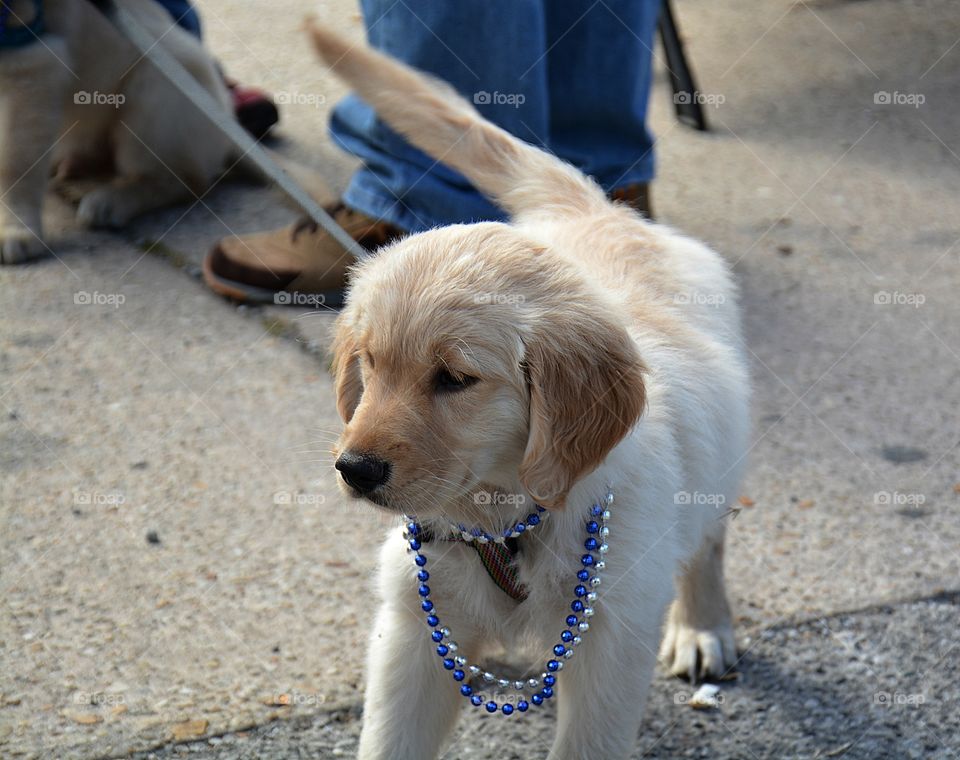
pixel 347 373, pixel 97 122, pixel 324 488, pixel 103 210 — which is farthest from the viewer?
pixel 97 122

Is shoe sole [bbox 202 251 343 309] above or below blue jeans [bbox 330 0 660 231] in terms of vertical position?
below

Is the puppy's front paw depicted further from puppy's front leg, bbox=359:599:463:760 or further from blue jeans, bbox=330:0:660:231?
blue jeans, bbox=330:0:660:231

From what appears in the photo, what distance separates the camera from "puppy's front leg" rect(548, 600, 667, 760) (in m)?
2.11

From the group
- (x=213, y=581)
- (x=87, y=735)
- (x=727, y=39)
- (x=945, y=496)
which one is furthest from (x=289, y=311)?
(x=727, y=39)

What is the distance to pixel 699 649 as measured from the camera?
8.94ft

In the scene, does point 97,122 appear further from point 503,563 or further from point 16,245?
point 503,563

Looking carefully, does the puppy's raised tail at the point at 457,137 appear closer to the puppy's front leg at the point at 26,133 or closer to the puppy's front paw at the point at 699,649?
the puppy's front paw at the point at 699,649

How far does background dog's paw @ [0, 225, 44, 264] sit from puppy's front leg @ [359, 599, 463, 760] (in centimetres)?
273

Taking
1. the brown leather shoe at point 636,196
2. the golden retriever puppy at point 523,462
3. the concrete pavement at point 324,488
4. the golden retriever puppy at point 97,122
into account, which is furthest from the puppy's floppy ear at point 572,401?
the golden retriever puppy at point 97,122

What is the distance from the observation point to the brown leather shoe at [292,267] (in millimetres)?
4066

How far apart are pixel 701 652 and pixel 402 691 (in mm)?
863

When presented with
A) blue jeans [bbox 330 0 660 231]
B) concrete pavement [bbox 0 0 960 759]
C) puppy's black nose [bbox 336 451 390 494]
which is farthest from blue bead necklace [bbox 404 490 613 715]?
blue jeans [bbox 330 0 660 231]

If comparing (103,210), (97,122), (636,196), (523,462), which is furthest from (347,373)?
(97,122)

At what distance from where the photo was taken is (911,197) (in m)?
4.96
